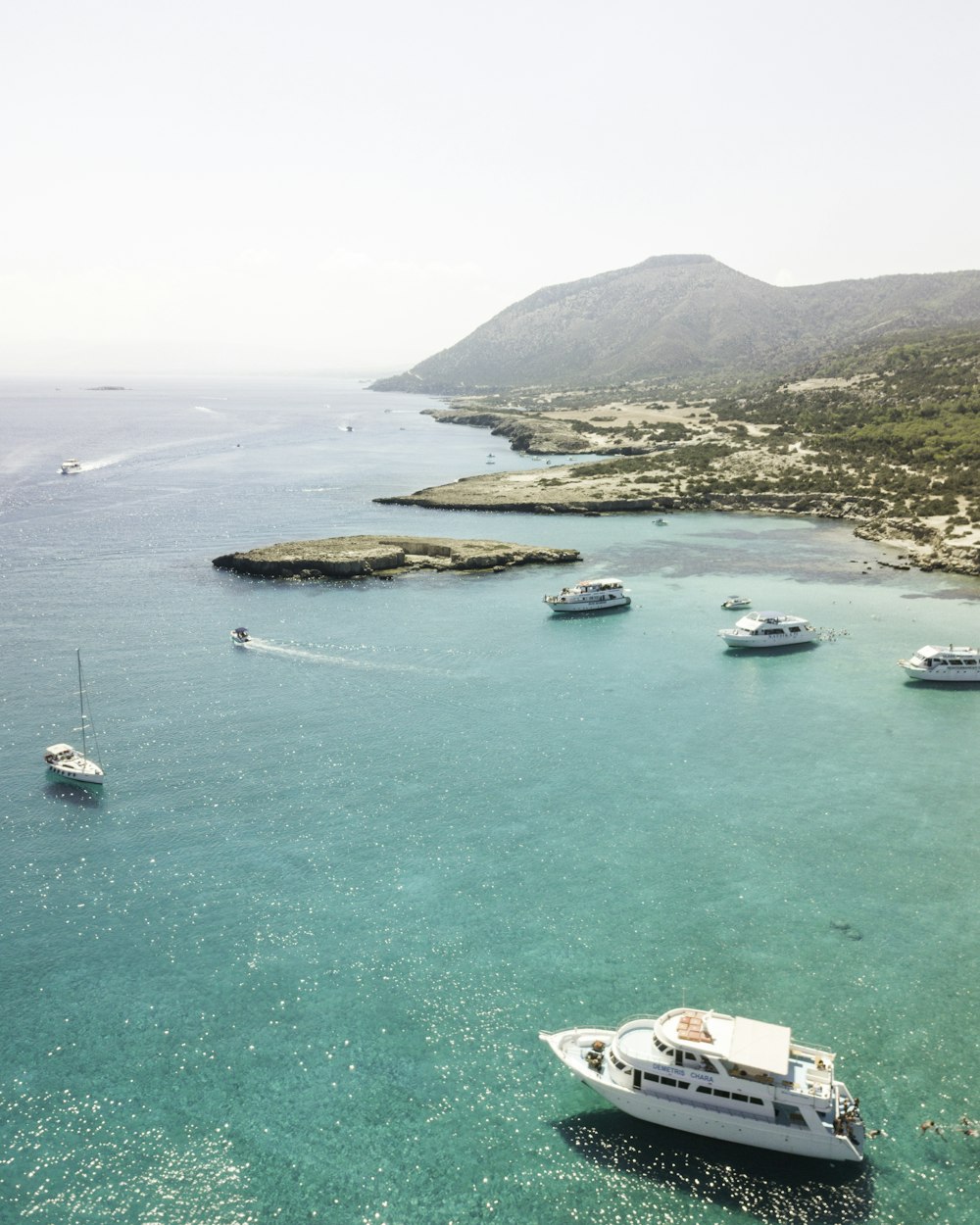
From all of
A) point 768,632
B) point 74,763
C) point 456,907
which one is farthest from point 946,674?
point 74,763

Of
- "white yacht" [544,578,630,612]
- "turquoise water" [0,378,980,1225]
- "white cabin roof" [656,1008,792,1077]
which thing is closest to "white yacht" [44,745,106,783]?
"turquoise water" [0,378,980,1225]

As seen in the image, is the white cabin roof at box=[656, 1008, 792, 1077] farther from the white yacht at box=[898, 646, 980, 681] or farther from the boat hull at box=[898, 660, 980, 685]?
the white yacht at box=[898, 646, 980, 681]

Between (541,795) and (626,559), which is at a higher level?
(626,559)

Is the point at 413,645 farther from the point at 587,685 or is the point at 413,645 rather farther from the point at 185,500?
the point at 185,500

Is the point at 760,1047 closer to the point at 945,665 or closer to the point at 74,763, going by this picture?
the point at 74,763

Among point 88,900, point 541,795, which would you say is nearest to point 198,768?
point 88,900

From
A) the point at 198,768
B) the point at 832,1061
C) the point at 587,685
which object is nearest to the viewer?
the point at 832,1061

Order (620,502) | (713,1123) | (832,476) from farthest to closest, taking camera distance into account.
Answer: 1. (832,476)
2. (620,502)
3. (713,1123)
